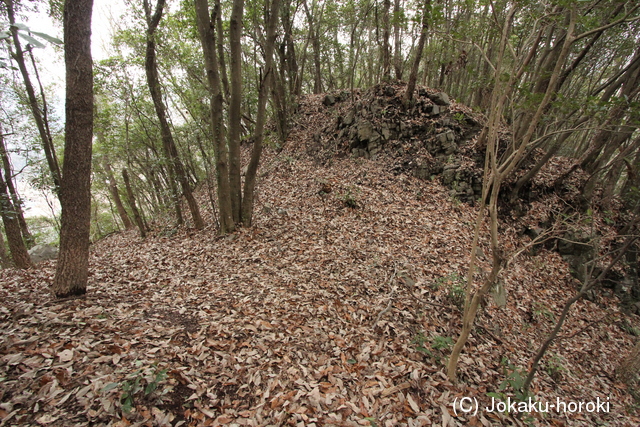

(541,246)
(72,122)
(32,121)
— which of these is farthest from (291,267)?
(32,121)

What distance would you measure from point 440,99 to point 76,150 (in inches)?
429

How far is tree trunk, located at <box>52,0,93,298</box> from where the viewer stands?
324 cm

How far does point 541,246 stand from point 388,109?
6984 mm

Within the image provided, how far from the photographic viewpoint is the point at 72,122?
3.34m

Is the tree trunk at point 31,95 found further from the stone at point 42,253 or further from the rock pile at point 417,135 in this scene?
the rock pile at point 417,135

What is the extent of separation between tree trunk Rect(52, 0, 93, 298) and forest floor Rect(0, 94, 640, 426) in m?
0.45

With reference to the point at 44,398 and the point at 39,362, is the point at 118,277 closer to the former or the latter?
the point at 39,362

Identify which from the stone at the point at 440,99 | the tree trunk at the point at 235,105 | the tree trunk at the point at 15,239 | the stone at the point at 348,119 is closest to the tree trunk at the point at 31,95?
the tree trunk at the point at 15,239

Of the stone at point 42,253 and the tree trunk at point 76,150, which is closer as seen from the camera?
the tree trunk at point 76,150

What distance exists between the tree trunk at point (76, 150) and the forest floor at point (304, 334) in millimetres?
445

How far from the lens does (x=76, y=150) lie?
340cm

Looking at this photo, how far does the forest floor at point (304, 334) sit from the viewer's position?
2.68m

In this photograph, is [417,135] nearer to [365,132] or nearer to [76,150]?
[365,132]

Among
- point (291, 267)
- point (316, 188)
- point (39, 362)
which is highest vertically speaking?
point (316, 188)
